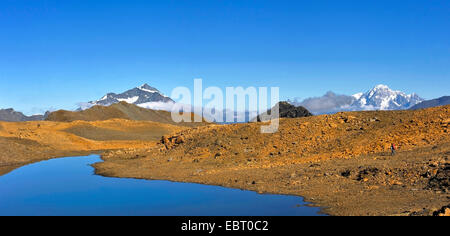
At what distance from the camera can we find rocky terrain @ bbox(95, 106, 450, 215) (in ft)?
68.5

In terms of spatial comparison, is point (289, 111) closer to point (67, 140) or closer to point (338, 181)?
point (67, 140)

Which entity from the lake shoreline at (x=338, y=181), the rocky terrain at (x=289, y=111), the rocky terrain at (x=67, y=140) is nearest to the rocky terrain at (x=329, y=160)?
the lake shoreline at (x=338, y=181)

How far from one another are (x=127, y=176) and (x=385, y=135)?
22.4 metres

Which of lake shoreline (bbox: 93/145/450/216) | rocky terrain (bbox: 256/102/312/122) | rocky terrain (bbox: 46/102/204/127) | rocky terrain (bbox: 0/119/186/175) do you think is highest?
rocky terrain (bbox: 46/102/204/127)

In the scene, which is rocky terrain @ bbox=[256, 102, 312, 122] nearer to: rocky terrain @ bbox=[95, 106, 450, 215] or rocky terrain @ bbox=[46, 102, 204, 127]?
rocky terrain @ bbox=[95, 106, 450, 215]

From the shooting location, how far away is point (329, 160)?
3128 centimetres

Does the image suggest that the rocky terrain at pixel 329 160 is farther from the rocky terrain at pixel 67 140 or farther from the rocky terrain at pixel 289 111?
the rocky terrain at pixel 289 111

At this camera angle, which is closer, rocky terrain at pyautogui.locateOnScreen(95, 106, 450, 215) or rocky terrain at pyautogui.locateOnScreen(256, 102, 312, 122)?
rocky terrain at pyautogui.locateOnScreen(95, 106, 450, 215)

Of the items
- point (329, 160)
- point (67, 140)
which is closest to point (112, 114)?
point (67, 140)

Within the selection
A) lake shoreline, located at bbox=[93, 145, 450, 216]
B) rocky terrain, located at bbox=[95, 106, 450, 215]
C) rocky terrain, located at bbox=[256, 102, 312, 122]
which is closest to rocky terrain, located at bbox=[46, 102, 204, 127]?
rocky terrain, located at bbox=[256, 102, 312, 122]

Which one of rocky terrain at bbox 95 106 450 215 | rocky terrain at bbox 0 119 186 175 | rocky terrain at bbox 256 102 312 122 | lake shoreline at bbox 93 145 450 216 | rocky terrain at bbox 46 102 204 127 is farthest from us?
rocky terrain at bbox 46 102 204 127

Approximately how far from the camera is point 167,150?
149ft

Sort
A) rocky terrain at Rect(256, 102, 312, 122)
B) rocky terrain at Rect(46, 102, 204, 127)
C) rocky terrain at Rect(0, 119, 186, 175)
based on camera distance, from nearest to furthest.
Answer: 1. rocky terrain at Rect(0, 119, 186, 175)
2. rocky terrain at Rect(256, 102, 312, 122)
3. rocky terrain at Rect(46, 102, 204, 127)
